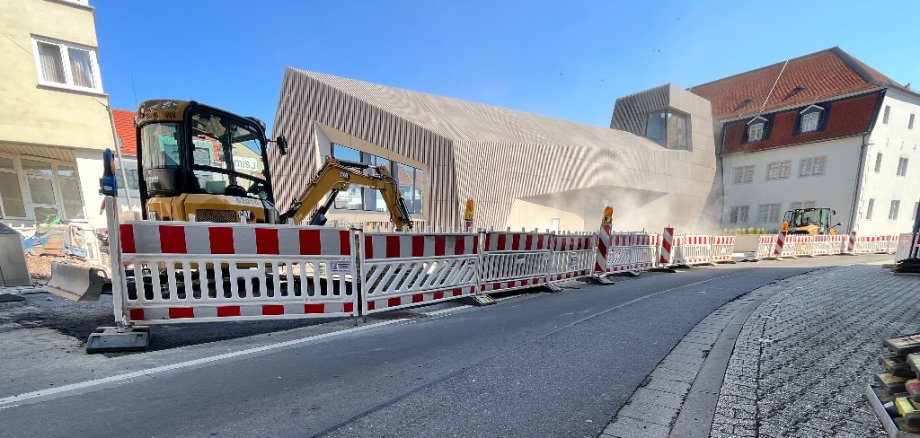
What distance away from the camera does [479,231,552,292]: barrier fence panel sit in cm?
609

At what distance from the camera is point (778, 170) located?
27.0 m

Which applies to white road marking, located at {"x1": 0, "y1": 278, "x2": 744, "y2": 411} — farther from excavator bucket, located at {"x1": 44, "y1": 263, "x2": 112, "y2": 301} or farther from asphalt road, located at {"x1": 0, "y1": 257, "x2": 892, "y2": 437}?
excavator bucket, located at {"x1": 44, "y1": 263, "x2": 112, "y2": 301}

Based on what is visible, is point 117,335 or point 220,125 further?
point 220,125

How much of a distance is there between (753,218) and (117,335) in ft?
119

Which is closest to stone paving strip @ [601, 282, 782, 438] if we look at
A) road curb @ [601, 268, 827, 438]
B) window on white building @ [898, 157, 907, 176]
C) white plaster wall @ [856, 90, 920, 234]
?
road curb @ [601, 268, 827, 438]

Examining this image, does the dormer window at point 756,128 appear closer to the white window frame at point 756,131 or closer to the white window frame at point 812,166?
the white window frame at point 756,131

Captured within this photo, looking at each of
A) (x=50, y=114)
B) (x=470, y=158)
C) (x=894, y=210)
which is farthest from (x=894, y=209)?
(x=50, y=114)

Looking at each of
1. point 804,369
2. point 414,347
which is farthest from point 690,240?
point 414,347

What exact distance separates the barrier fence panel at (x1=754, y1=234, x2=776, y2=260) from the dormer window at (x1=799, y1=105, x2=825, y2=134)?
1634cm

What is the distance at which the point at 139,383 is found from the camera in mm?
2508

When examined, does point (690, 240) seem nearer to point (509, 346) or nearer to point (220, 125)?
point (509, 346)

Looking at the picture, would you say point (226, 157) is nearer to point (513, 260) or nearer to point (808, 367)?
point (513, 260)

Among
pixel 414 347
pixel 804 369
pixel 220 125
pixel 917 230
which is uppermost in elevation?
pixel 220 125

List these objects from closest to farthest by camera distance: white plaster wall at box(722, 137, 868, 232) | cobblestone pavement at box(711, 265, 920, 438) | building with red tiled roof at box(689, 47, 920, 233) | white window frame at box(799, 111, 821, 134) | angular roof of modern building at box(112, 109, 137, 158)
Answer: cobblestone pavement at box(711, 265, 920, 438) → angular roof of modern building at box(112, 109, 137, 158) → building with red tiled roof at box(689, 47, 920, 233) → white plaster wall at box(722, 137, 868, 232) → white window frame at box(799, 111, 821, 134)
